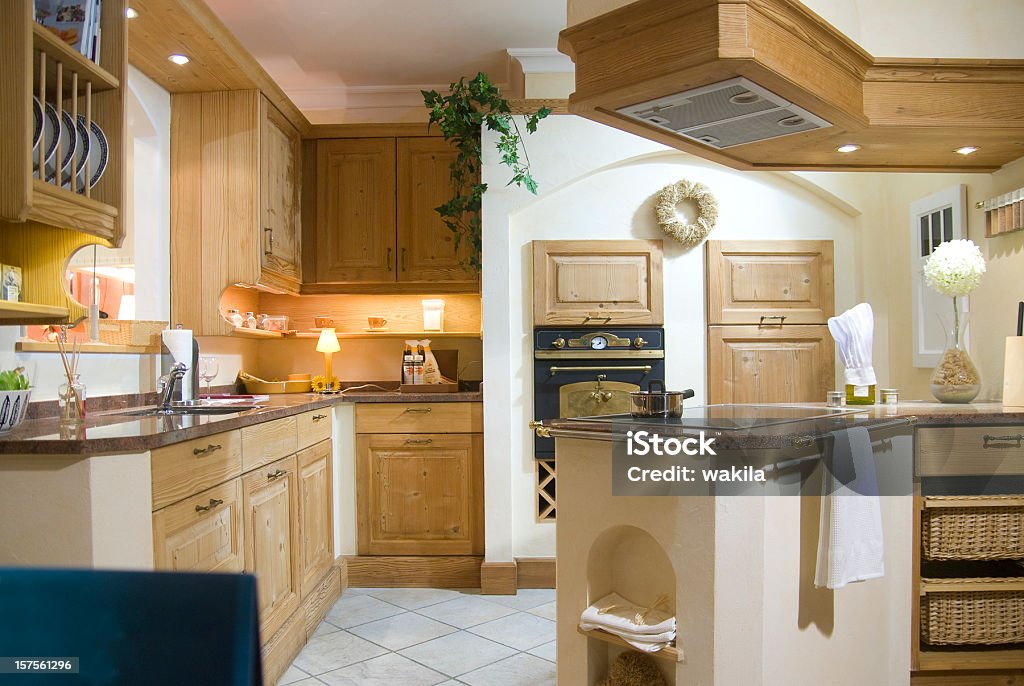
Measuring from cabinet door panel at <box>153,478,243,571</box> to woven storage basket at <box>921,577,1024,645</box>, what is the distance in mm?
2316

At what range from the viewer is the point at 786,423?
2141 mm

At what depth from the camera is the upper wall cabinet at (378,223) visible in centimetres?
463

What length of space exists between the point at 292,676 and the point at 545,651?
38.4 inches

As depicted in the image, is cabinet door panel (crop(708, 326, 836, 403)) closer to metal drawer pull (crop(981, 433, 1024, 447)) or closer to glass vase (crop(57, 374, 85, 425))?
metal drawer pull (crop(981, 433, 1024, 447))

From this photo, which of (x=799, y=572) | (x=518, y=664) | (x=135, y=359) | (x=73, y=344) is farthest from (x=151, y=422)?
(x=799, y=572)

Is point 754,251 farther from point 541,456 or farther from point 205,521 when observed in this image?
Result: point 205,521

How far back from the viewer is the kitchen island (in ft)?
6.54

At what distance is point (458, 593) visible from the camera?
3994 millimetres

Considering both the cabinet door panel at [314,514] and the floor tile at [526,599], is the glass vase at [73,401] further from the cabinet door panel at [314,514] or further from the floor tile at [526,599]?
the floor tile at [526,599]

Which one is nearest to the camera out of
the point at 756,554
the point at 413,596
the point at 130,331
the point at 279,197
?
the point at 756,554

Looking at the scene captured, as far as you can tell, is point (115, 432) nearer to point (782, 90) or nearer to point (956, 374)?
point (782, 90)

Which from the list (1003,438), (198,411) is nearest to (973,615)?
(1003,438)

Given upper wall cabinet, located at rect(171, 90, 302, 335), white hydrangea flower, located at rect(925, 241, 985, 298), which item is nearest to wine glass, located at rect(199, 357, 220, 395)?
upper wall cabinet, located at rect(171, 90, 302, 335)

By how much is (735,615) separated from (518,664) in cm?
127
